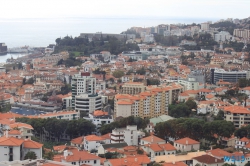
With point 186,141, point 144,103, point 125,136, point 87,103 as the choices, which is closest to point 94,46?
point 87,103

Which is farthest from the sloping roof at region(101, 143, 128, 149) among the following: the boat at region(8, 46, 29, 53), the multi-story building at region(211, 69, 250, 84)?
the boat at region(8, 46, 29, 53)

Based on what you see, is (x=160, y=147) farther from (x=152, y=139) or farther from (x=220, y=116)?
(x=220, y=116)

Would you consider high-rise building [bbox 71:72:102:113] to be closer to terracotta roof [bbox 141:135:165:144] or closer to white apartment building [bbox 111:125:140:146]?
white apartment building [bbox 111:125:140:146]

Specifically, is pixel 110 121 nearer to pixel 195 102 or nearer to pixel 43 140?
pixel 43 140

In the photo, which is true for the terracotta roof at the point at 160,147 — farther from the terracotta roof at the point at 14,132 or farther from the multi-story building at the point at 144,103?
the multi-story building at the point at 144,103

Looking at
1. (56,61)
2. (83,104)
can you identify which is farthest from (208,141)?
(56,61)

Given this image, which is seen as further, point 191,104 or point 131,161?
point 191,104
